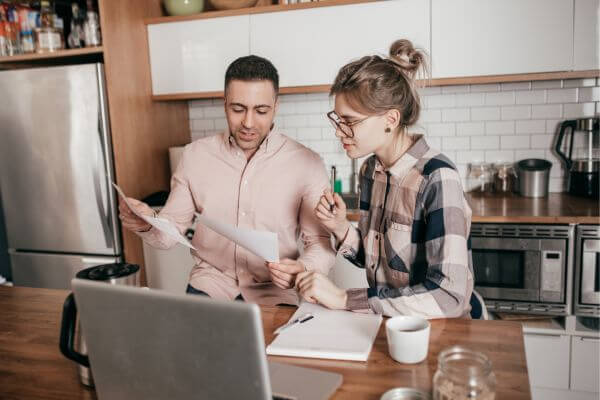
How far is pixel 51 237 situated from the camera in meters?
3.39

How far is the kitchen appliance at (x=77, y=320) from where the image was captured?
1.13 metres

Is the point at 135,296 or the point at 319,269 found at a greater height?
the point at 135,296

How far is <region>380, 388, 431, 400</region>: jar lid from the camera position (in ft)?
3.31

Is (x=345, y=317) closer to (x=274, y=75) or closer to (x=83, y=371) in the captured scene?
(x=83, y=371)

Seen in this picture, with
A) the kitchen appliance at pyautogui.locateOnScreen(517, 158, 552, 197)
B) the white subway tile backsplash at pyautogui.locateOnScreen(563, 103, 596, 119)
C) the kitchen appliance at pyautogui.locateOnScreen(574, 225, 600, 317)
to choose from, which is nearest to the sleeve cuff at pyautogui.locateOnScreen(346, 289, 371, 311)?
the kitchen appliance at pyautogui.locateOnScreen(574, 225, 600, 317)

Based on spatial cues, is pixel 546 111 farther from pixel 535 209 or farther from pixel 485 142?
pixel 535 209

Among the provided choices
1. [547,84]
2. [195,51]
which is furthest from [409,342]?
[195,51]

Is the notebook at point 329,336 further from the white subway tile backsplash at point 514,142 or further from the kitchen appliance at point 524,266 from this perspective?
the white subway tile backsplash at point 514,142

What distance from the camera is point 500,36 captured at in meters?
2.89

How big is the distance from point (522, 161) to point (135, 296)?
9.60 feet

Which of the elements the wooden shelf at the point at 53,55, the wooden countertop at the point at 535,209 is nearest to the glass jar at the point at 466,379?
the wooden countertop at the point at 535,209

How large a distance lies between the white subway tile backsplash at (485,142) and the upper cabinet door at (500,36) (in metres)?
0.50

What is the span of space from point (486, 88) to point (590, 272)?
1260 millimetres

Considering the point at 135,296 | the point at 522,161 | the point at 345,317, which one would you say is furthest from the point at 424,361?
the point at 522,161
